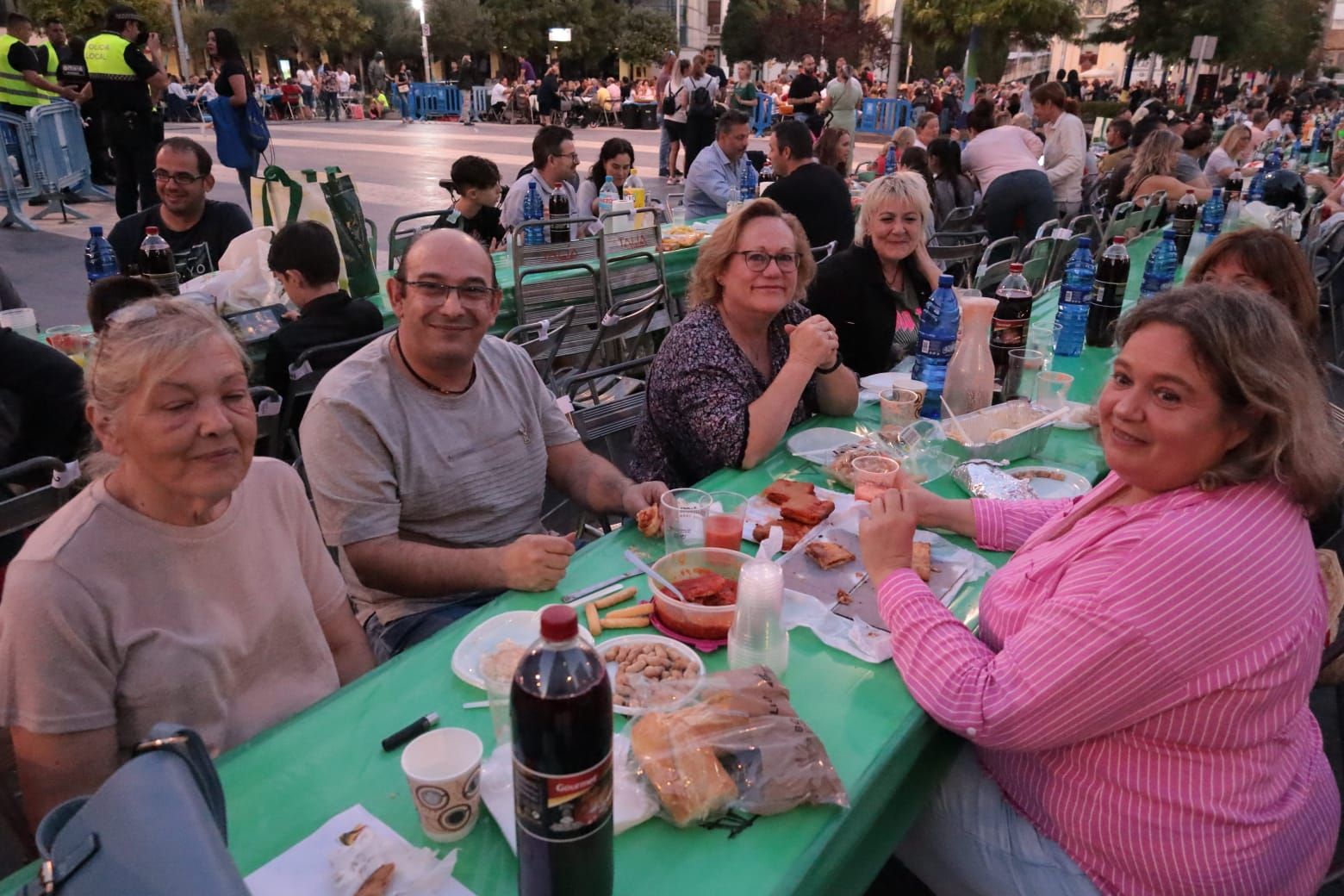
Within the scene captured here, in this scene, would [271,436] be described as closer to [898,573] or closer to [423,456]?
[423,456]

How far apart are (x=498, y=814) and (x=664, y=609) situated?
1.86 ft

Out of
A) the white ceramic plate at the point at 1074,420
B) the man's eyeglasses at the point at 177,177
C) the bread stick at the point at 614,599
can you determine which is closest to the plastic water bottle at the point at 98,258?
the man's eyeglasses at the point at 177,177

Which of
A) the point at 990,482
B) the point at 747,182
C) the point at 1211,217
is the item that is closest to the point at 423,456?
the point at 990,482

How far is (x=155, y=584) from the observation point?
1.52 meters

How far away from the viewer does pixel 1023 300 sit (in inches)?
126

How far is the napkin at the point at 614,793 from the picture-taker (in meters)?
1.25

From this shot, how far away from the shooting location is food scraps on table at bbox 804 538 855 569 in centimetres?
195

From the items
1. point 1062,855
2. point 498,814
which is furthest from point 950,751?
point 498,814

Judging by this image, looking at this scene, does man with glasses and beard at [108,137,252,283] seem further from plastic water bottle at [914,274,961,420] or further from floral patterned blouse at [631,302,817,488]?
plastic water bottle at [914,274,961,420]

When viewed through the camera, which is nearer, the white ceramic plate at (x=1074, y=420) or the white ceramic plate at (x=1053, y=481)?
the white ceramic plate at (x=1053, y=481)

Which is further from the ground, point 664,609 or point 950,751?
point 664,609

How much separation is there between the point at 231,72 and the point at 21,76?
4.81 metres

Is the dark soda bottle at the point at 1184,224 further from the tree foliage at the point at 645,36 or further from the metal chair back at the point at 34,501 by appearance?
the tree foliage at the point at 645,36

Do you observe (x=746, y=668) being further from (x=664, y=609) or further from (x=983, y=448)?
(x=983, y=448)
